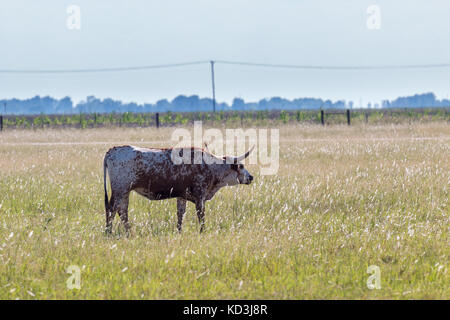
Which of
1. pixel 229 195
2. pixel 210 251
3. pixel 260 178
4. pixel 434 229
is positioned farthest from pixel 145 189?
pixel 260 178

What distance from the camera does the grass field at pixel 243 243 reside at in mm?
5723

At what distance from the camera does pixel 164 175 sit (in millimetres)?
8219

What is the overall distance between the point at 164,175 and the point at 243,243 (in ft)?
6.49

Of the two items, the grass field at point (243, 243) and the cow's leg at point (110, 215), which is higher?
the cow's leg at point (110, 215)

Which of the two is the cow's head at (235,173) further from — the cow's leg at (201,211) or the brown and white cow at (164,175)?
the cow's leg at (201,211)

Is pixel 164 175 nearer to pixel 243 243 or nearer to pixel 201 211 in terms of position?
pixel 201 211

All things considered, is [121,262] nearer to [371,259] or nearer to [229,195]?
[371,259]

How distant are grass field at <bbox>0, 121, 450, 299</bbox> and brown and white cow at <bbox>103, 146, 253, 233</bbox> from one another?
456 mm

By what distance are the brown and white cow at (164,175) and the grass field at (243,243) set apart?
46 cm
